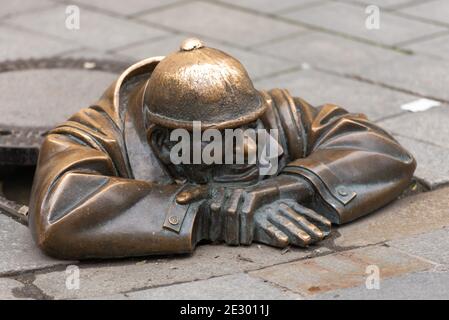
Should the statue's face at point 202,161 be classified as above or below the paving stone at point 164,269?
→ above

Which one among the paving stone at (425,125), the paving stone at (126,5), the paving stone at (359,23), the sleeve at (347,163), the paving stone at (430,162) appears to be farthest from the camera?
the paving stone at (126,5)

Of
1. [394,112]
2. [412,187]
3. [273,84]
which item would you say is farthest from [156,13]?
[412,187]

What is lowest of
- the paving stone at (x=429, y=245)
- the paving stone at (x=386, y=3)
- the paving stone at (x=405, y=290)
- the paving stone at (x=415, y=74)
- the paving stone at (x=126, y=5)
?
the paving stone at (x=429, y=245)

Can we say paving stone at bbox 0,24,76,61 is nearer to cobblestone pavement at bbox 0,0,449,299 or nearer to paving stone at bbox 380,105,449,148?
cobblestone pavement at bbox 0,0,449,299

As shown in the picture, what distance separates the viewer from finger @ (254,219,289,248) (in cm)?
498

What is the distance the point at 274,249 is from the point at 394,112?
195 cm

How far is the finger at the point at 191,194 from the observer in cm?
496

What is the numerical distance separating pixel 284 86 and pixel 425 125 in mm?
1066

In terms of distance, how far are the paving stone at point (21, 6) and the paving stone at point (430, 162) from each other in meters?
3.58

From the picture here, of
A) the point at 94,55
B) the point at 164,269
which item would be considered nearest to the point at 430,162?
the point at 164,269

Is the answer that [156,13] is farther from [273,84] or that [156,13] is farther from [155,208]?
[155,208]

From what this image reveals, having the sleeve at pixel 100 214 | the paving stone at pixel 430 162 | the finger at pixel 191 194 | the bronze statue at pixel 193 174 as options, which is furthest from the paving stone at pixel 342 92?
the sleeve at pixel 100 214

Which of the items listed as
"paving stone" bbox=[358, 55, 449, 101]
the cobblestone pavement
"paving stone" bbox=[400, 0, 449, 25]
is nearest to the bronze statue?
the cobblestone pavement

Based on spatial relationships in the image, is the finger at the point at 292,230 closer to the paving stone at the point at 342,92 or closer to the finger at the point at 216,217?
the finger at the point at 216,217
